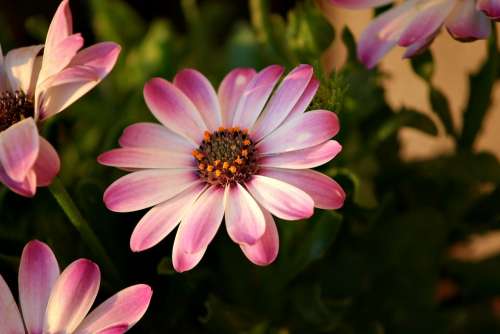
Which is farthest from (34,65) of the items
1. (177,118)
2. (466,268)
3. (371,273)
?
(466,268)

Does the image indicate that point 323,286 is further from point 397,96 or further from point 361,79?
point 397,96

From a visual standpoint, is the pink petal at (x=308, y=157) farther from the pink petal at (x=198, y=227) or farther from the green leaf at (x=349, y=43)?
the green leaf at (x=349, y=43)

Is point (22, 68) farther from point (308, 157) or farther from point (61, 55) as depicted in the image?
point (308, 157)

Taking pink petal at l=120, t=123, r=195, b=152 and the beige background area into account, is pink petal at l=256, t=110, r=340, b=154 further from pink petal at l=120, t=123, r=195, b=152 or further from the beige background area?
the beige background area

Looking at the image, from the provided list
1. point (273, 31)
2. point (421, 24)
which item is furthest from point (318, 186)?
point (273, 31)

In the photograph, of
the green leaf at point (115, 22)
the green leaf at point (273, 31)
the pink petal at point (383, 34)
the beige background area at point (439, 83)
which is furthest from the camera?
the beige background area at point (439, 83)

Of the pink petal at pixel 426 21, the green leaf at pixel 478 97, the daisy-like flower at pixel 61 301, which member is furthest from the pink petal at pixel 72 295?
the green leaf at pixel 478 97
